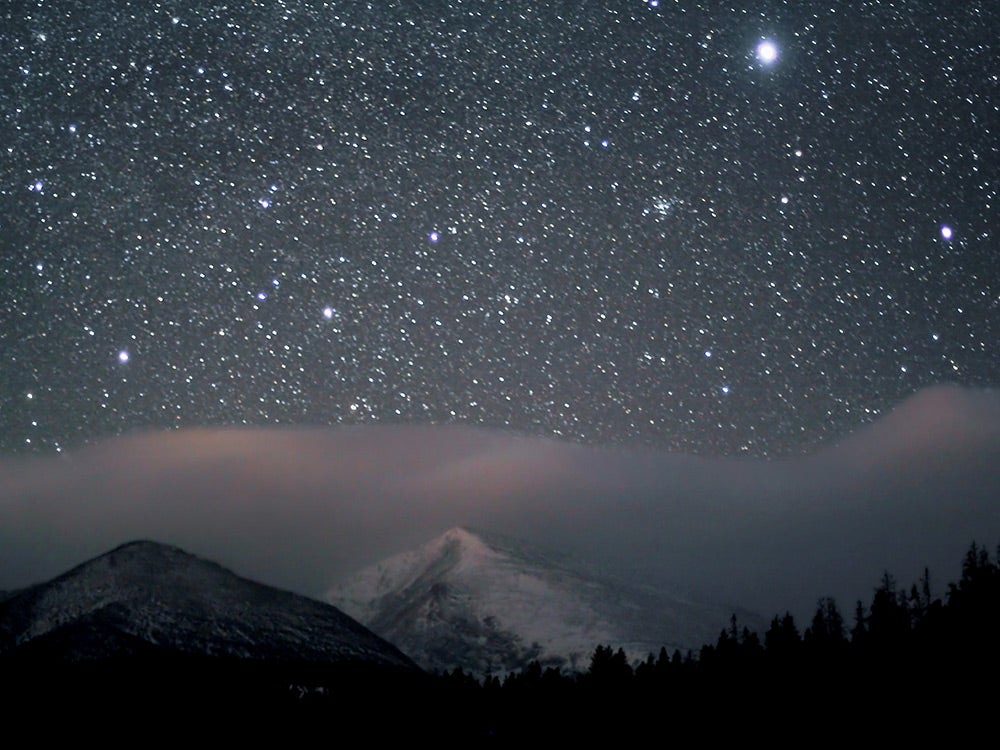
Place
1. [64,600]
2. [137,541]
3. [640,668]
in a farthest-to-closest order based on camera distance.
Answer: [137,541] < [64,600] < [640,668]

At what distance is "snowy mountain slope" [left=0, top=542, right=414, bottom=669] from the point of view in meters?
95.6

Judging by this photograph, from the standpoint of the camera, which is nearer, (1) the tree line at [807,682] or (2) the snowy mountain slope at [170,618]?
(1) the tree line at [807,682]

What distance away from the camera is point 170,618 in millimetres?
108000

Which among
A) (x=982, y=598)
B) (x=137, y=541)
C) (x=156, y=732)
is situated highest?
(x=137, y=541)

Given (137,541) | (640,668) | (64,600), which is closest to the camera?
(640,668)

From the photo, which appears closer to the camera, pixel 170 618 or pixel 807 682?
pixel 807 682

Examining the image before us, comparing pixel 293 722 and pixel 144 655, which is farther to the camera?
pixel 144 655

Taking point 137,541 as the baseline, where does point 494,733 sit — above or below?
below

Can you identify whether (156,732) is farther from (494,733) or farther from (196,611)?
(196,611)

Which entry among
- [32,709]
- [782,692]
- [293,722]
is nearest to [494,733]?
[293,722]

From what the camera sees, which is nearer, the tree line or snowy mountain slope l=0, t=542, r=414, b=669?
the tree line

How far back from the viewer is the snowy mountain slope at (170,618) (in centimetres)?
9556

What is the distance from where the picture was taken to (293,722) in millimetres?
60000

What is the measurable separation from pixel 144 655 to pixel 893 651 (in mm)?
68651
